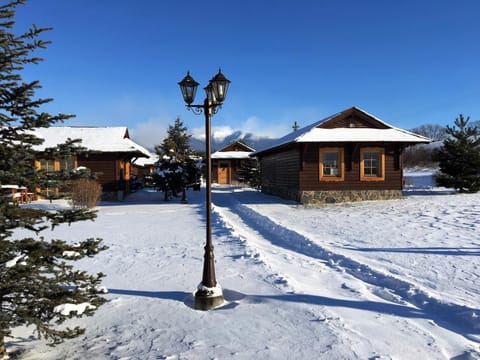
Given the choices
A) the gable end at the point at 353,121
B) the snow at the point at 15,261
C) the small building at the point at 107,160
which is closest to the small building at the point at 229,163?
the small building at the point at 107,160

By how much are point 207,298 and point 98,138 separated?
18157 millimetres

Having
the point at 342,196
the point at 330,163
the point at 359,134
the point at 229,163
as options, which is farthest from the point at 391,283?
the point at 229,163

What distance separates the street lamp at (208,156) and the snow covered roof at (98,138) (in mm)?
13521

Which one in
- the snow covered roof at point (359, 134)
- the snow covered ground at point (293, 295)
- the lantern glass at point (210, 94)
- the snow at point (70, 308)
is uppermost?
the snow covered roof at point (359, 134)

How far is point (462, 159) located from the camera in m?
19.5

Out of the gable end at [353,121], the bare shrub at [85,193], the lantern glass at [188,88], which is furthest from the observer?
the gable end at [353,121]

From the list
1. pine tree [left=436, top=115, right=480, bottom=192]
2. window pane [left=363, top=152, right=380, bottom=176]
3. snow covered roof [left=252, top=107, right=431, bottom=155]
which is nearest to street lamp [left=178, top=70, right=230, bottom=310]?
snow covered roof [left=252, top=107, right=431, bottom=155]

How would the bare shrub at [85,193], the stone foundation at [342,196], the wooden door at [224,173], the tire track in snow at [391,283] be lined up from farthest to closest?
the wooden door at [224,173]
the stone foundation at [342,196]
the bare shrub at [85,193]
the tire track in snow at [391,283]

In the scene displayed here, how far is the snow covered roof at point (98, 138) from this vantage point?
18.7 meters

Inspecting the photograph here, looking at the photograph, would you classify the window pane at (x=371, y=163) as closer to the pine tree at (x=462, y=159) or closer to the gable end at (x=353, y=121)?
the gable end at (x=353, y=121)

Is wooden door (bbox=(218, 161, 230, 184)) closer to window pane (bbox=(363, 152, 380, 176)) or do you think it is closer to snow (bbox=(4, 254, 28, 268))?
window pane (bbox=(363, 152, 380, 176))

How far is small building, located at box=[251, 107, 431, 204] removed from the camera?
16.4 meters

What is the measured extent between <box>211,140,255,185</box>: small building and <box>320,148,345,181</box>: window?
20.7m

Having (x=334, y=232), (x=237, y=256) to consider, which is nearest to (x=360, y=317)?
(x=237, y=256)
